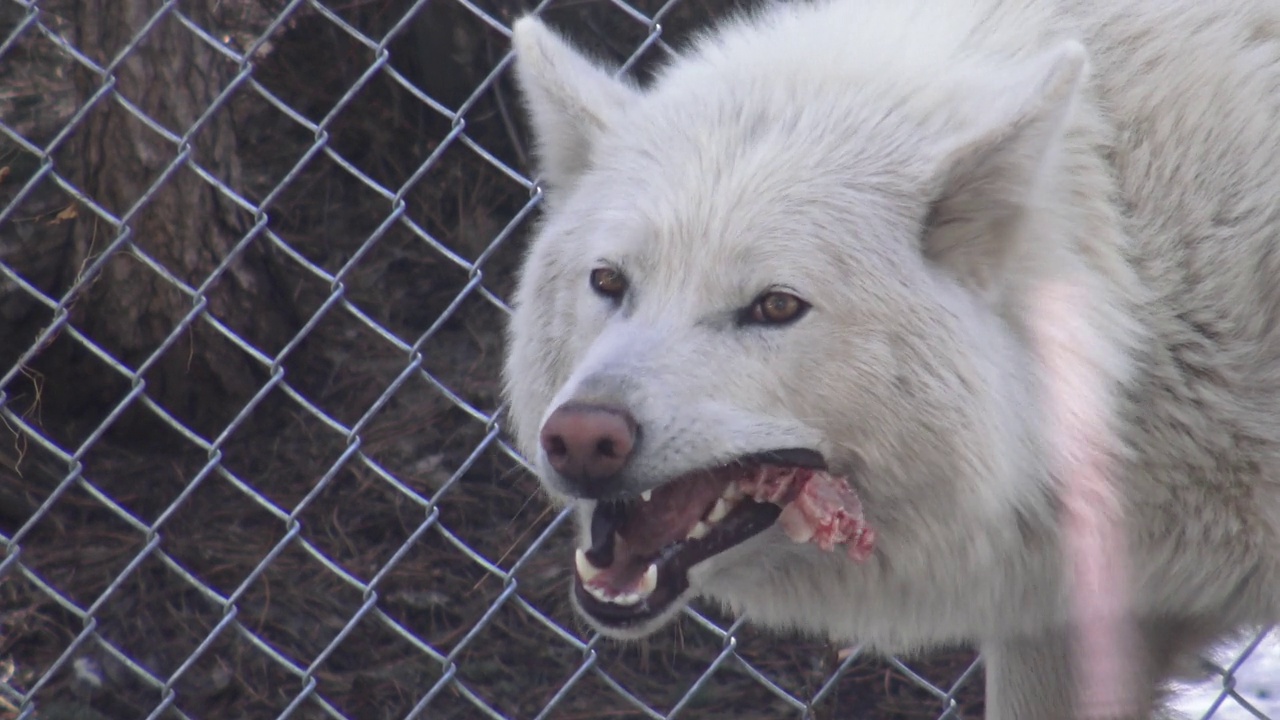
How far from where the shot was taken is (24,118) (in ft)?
16.6

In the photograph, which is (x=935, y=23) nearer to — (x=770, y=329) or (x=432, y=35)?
(x=770, y=329)

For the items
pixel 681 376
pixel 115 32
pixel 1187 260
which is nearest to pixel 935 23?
pixel 1187 260

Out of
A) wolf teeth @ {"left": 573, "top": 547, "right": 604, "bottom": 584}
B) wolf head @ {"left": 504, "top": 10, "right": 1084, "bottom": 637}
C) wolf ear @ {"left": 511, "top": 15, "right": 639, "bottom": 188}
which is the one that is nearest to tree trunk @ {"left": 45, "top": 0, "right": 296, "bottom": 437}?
wolf ear @ {"left": 511, "top": 15, "right": 639, "bottom": 188}

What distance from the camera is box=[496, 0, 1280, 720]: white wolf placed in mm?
2559

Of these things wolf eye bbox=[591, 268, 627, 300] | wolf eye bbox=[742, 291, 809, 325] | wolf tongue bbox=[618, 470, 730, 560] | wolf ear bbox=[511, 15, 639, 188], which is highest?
wolf ear bbox=[511, 15, 639, 188]

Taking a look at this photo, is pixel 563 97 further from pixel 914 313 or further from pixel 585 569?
pixel 585 569

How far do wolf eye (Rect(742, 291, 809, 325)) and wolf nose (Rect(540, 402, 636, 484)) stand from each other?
352 mm

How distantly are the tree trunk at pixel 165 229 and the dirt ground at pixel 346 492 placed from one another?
11 centimetres

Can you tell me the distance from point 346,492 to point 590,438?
2832mm

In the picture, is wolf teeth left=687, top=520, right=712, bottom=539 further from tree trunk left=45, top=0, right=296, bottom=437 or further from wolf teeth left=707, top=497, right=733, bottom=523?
tree trunk left=45, top=0, right=296, bottom=437

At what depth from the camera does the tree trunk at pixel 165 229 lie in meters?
4.39

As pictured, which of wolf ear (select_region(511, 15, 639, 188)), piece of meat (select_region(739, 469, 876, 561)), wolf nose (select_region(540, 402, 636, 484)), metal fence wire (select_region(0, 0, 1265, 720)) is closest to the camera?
wolf nose (select_region(540, 402, 636, 484))

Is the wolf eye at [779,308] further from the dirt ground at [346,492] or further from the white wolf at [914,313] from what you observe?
the dirt ground at [346,492]

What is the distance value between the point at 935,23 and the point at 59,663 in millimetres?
2928
